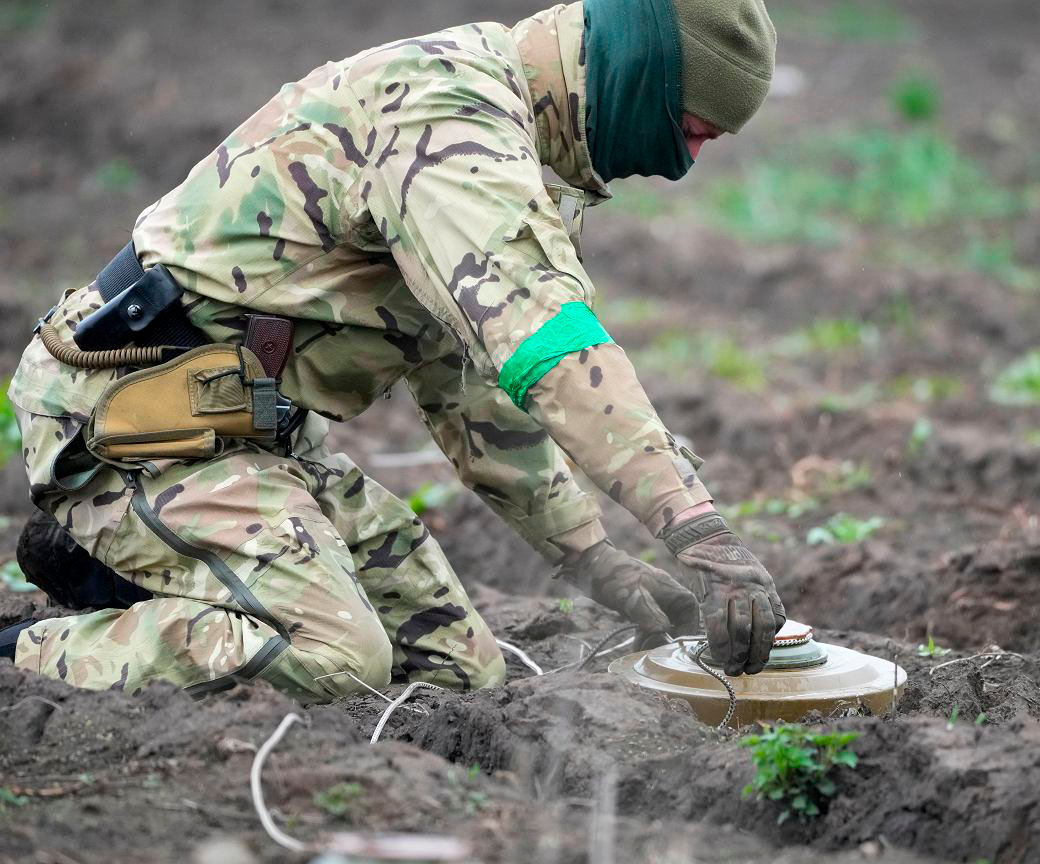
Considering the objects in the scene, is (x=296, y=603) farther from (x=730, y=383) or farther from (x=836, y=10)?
(x=836, y=10)

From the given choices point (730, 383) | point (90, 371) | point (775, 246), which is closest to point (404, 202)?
point (90, 371)

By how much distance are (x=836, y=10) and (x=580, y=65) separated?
15.6 metres

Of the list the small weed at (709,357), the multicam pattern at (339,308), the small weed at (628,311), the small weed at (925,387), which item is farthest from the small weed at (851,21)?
the multicam pattern at (339,308)

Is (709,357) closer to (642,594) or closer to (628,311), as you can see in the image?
(628,311)

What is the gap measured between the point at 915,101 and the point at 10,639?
11772 mm

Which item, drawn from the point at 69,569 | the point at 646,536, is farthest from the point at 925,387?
the point at 69,569

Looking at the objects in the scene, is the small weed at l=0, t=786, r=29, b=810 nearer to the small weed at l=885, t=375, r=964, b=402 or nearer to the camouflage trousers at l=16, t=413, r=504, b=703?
the camouflage trousers at l=16, t=413, r=504, b=703

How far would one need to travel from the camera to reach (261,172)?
3.37 meters

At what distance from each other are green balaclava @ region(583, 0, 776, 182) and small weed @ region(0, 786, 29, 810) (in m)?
2.00

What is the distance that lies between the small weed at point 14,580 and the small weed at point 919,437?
4.05 m

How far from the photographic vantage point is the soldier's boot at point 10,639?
11.6 ft

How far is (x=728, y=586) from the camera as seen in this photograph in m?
2.98

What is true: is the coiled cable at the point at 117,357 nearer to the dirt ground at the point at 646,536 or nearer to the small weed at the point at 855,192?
the dirt ground at the point at 646,536

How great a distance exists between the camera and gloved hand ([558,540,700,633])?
12.6 feet
